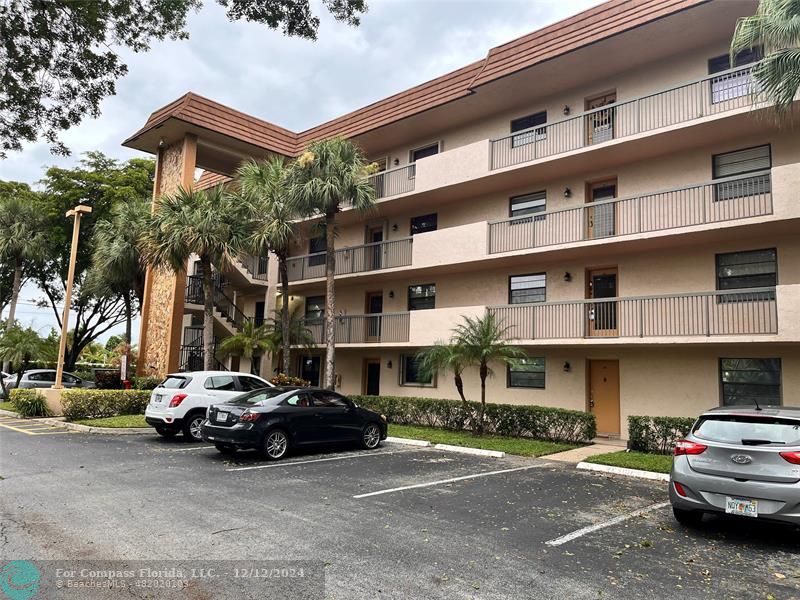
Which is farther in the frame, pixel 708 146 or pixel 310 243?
pixel 310 243

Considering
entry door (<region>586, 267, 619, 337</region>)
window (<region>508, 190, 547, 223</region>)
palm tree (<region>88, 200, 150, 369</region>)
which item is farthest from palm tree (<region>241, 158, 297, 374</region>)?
entry door (<region>586, 267, 619, 337</region>)

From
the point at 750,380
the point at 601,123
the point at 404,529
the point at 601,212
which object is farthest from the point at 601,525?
the point at 601,123

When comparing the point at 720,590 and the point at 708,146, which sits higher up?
the point at 708,146

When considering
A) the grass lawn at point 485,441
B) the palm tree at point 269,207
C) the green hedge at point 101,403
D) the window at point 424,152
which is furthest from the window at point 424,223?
the green hedge at point 101,403

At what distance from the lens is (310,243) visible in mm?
25531

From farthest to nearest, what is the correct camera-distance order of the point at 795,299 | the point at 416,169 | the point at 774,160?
1. the point at 416,169
2. the point at 774,160
3. the point at 795,299

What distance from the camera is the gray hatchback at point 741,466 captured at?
584cm

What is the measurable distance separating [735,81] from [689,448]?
37.4 feet

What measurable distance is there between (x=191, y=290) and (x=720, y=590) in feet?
77.8

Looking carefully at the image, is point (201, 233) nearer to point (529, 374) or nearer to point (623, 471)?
point (529, 374)

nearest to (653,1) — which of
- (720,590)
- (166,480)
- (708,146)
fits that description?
(708,146)

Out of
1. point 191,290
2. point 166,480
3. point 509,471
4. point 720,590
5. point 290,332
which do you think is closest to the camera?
point 720,590

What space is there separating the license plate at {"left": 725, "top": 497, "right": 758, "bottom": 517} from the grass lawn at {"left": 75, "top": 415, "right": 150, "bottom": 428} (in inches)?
576

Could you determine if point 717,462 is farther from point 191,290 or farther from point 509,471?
point 191,290
